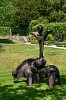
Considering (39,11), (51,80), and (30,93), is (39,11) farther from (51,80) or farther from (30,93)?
(30,93)

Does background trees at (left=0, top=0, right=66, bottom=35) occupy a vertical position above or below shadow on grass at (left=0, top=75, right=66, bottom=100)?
above

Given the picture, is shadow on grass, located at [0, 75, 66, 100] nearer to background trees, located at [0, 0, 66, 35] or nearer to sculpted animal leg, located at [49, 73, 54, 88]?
sculpted animal leg, located at [49, 73, 54, 88]

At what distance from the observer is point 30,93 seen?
10.8m

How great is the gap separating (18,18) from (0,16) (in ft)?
82.0

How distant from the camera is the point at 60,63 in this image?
74.4ft

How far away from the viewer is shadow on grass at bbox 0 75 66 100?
10195 mm

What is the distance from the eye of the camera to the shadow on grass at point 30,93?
1020cm

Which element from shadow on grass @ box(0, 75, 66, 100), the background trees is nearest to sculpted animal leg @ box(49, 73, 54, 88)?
shadow on grass @ box(0, 75, 66, 100)

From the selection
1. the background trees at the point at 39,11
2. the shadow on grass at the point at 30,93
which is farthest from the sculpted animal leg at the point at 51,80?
the background trees at the point at 39,11

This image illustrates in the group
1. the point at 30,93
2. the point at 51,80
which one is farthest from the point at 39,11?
the point at 30,93

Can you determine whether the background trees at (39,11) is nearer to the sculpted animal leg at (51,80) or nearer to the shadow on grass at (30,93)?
the sculpted animal leg at (51,80)

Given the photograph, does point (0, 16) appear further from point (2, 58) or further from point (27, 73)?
point (27, 73)

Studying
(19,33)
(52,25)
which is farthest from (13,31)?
(52,25)

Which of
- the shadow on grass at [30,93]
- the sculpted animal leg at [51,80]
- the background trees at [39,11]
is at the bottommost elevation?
the shadow on grass at [30,93]
